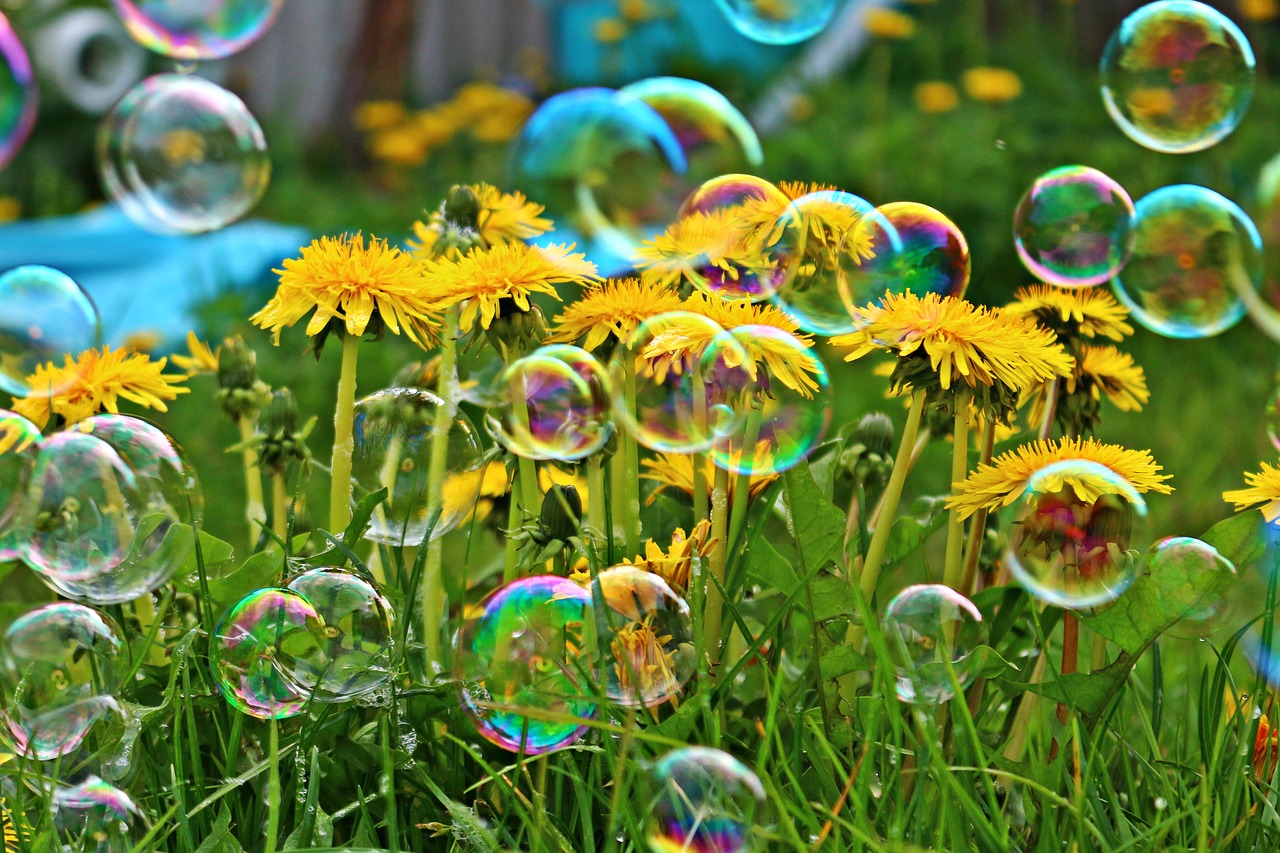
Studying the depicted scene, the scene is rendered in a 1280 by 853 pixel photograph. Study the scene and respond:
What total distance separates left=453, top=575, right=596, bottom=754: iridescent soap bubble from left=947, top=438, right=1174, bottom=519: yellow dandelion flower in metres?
0.35

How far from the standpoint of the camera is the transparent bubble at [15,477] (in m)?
1.28

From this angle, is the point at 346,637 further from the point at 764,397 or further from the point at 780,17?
the point at 780,17

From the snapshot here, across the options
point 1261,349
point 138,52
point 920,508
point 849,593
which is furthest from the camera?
point 138,52

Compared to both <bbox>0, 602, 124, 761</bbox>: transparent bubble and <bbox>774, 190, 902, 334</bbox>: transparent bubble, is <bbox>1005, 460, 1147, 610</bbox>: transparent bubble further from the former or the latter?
<bbox>0, 602, 124, 761</bbox>: transparent bubble

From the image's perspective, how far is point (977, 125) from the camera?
15.3 feet

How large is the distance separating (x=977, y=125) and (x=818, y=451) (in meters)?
3.43

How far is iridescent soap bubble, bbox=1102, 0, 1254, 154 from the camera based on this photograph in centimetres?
183

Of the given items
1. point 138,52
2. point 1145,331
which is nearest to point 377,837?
point 1145,331

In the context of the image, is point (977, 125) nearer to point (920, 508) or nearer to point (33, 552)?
point (920, 508)

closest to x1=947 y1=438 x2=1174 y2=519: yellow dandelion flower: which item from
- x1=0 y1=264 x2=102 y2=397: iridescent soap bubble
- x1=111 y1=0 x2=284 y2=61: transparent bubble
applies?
x1=0 y1=264 x2=102 y2=397: iridescent soap bubble

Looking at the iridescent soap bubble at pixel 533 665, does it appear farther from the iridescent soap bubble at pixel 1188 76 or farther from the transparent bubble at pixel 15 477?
the iridescent soap bubble at pixel 1188 76

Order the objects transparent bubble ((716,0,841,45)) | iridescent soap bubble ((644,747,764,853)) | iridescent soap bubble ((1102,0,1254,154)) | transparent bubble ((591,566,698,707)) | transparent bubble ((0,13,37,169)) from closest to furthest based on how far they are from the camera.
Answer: iridescent soap bubble ((644,747,764,853)) < transparent bubble ((591,566,698,707)) < iridescent soap bubble ((1102,0,1254,154)) < transparent bubble ((716,0,841,45)) < transparent bubble ((0,13,37,169))

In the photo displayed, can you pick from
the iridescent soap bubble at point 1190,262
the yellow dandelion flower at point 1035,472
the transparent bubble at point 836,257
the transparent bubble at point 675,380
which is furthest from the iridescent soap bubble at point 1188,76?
the transparent bubble at point 675,380

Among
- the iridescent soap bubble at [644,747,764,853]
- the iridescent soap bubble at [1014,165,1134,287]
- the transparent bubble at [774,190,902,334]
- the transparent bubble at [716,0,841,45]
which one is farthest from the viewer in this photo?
the transparent bubble at [716,0,841,45]
